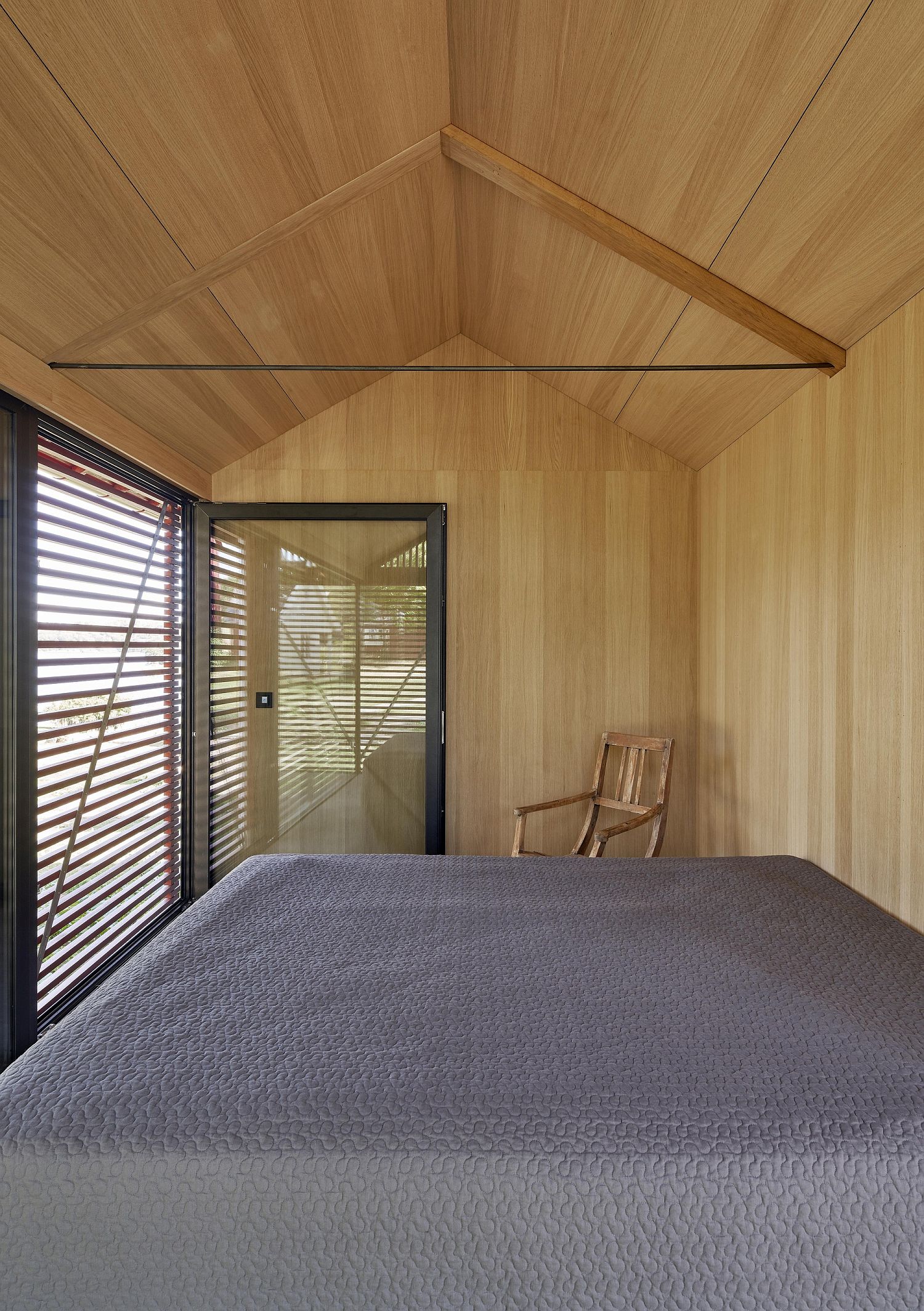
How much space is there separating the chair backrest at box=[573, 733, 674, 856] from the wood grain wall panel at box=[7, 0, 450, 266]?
7.78 feet

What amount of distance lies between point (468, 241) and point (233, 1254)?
2912 mm

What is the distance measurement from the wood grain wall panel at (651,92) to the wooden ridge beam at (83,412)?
4.71 ft

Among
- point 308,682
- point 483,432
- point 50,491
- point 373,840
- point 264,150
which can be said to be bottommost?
point 373,840

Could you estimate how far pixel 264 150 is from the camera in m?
1.76

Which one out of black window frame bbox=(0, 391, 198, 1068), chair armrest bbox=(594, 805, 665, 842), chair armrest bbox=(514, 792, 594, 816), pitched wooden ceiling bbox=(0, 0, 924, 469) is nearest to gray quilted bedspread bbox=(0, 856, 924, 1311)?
black window frame bbox=(0, 391, 198, 1068)

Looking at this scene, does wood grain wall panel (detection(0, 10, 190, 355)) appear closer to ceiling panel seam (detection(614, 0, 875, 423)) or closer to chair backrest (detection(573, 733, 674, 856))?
ceiling panel seam (detection(614, 0, 875, 423))

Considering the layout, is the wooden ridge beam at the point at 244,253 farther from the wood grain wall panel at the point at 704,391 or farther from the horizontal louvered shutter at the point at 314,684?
the horizontal louvered shutter at the point at 314,684

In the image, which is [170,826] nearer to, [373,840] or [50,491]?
[373,840]

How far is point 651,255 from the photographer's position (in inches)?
79.7

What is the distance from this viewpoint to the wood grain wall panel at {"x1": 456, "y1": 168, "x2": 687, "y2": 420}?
2258 mm

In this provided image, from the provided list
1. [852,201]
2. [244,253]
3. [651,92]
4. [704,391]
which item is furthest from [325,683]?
[852,201]

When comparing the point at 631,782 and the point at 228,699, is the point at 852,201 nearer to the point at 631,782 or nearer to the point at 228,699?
the point at 631,782

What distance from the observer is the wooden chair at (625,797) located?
279 cm

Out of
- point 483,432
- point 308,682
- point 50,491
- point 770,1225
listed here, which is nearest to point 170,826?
point 308,682
